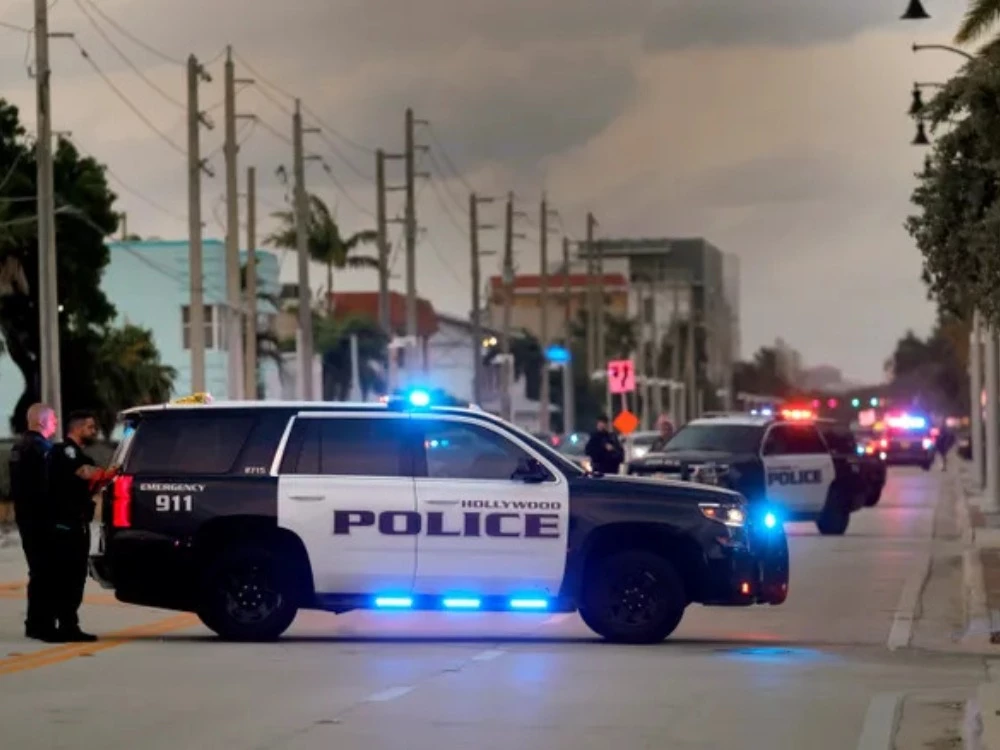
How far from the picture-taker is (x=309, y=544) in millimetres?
18328

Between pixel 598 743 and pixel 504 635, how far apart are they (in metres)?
6.90

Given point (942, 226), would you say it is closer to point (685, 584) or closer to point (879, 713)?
point (685, 584)

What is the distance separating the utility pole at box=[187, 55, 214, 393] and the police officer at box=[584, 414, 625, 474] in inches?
544

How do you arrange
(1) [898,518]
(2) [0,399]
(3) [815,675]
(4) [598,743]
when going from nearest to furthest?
(4) [598,743]
(3) [815,675]
(1) [898,518]
(2) [0,399]

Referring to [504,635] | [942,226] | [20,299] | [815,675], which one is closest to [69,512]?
[504,635]

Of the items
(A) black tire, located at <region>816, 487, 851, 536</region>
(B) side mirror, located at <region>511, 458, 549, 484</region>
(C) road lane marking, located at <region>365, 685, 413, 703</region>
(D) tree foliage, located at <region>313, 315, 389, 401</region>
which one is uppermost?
(D) tree foliage, located at <region>313, 315, 389, 401</region>

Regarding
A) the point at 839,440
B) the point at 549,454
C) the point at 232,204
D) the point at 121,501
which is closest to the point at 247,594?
the point at 121,501

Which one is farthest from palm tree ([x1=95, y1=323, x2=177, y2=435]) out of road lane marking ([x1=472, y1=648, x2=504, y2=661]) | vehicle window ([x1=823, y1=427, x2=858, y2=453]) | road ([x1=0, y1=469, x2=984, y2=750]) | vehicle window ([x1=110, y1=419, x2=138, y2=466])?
road lane marking ([x1=472, y1=648, x2=504, y2=661])

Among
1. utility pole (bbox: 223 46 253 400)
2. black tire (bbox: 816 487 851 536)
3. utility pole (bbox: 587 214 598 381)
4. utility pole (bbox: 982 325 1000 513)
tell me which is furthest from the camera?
utility pole (bbox: 587 214 598 381)

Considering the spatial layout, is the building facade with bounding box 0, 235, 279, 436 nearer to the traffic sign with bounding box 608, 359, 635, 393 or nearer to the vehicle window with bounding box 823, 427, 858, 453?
the traffic sign with bounding box 608, 359, 635, 393

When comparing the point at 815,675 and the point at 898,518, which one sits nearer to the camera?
the point at 815,675

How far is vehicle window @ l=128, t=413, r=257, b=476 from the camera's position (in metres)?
18.5

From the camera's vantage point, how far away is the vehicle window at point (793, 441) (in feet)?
119

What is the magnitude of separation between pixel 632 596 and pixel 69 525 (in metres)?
4.33
